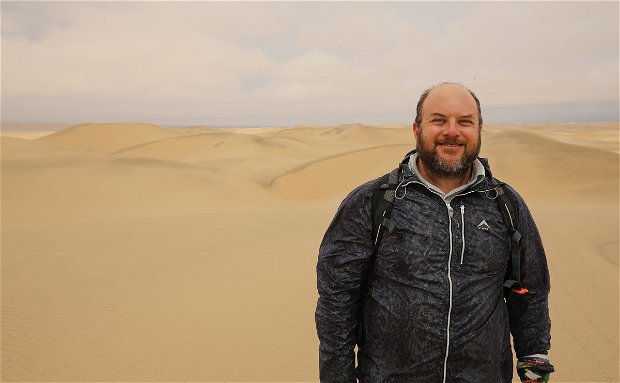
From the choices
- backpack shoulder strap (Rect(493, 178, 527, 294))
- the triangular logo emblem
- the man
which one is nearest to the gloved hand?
the man

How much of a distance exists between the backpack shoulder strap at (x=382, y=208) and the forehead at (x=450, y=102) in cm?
38

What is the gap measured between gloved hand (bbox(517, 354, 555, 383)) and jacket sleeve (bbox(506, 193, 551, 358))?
0.09 feet

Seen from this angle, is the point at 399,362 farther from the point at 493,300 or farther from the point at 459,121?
the point at 459,121

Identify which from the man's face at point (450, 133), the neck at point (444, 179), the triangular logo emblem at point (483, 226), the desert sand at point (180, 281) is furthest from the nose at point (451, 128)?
the desert sand at point (180, 281)

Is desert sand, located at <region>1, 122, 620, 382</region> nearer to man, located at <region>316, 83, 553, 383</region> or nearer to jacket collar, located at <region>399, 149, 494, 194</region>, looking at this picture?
man, located at <region>316, 83, 553, 383</region>

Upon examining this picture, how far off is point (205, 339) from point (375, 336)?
341 centimetres

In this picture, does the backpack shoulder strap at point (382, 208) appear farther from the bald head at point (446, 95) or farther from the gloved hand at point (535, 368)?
the gloved hand at point (535, 368)

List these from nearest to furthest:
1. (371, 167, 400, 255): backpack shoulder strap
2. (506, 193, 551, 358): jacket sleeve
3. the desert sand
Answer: (371, 167, 400, 255): backpack shoulder strap
(506, 193, 551, 358): jacket sleeve
the desert sand

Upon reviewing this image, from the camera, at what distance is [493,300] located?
→ 1988 mm

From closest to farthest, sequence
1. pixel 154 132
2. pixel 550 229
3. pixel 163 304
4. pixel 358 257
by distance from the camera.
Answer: pixel 358 257, pixel 163 304, pixel 550 229, pixel 154 132

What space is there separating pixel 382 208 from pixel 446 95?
0.61m

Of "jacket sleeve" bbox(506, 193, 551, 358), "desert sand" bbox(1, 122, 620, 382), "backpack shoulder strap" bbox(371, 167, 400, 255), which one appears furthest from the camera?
"desert sand" bbox(1, 122, 620, 382)

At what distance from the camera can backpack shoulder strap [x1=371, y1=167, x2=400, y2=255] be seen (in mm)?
1907

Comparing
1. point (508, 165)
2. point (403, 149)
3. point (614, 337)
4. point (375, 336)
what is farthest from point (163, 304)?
point (403, 149)
